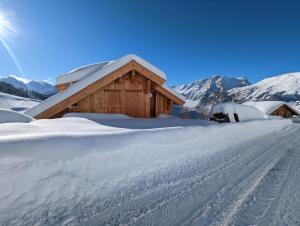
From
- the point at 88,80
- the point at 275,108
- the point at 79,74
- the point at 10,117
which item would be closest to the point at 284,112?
the point at 275,108

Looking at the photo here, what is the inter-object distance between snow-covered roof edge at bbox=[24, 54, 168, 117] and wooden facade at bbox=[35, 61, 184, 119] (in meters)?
0.15

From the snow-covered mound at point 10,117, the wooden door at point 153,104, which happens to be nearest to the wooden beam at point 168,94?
the wooden door at point 153,104

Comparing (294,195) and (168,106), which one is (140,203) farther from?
(168,106)

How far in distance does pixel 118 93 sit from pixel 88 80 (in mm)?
1794

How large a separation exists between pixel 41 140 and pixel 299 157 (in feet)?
19.5

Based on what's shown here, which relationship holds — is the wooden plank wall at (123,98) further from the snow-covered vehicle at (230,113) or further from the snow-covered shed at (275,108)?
the snow-covered shed at (275,108)

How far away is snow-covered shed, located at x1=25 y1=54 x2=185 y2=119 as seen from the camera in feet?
27.3

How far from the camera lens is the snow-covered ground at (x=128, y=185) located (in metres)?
2.43

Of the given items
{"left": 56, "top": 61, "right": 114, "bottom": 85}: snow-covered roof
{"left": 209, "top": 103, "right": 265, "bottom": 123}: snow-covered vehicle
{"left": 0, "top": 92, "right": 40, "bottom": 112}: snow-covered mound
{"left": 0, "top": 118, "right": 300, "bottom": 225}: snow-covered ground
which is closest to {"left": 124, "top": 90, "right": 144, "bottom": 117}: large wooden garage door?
{"left": 56, "top": 61, "right": 114, "bottom": 85}: snow-covered roof

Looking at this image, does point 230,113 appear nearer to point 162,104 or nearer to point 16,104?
point 162,104

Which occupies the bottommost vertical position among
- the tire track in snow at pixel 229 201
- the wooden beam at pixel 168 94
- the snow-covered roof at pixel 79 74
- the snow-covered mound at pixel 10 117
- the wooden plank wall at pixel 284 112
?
the tire track in snow at pixel 229 201

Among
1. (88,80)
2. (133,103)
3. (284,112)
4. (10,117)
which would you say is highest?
(88,80)

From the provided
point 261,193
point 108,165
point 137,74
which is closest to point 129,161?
point 108,165

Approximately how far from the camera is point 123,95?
33.5ft
